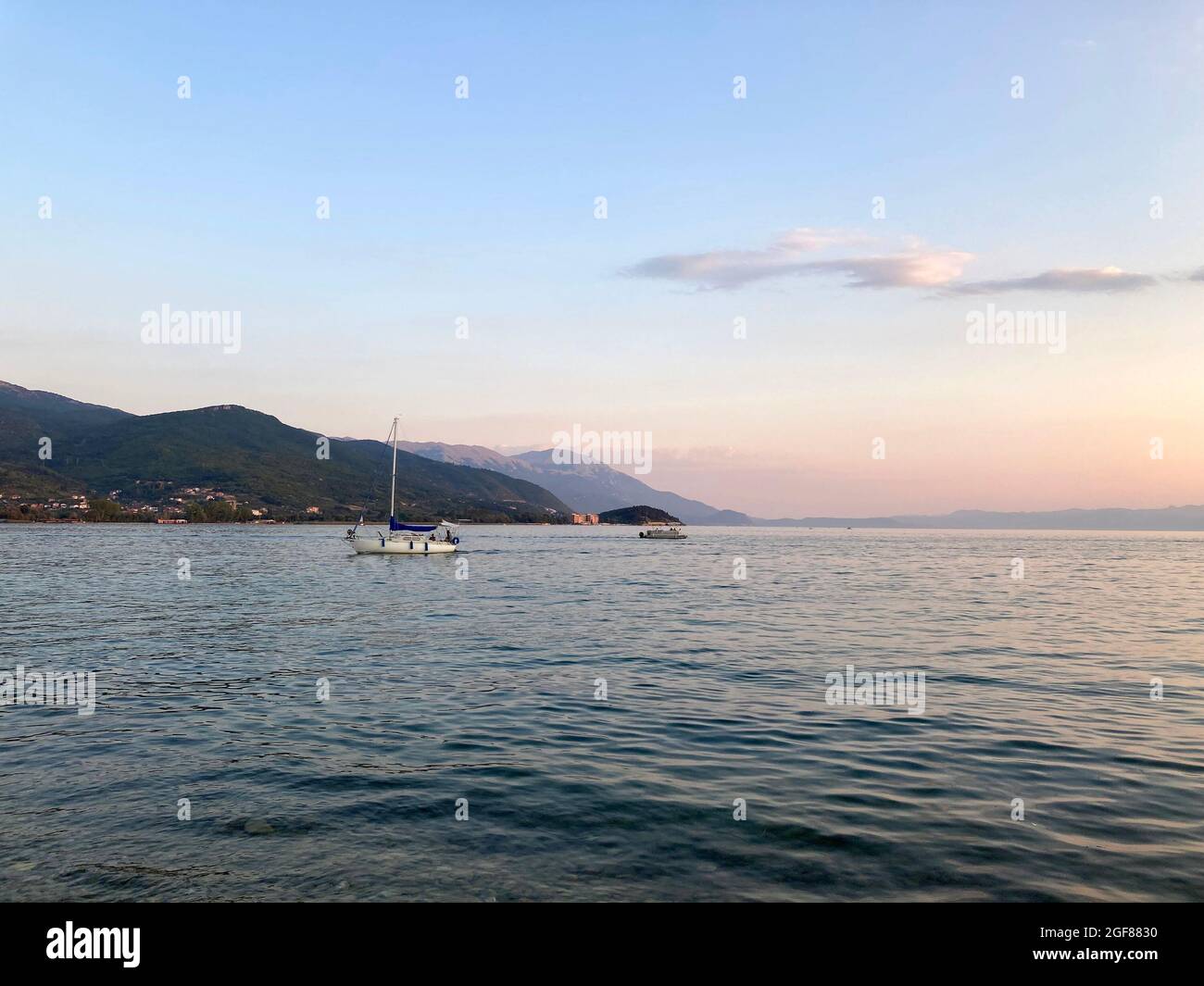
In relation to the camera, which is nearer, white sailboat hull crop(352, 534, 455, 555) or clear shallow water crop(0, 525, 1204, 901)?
clear shallow water crop(0, 525, 1204, 901)

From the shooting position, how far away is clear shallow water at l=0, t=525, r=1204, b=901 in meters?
11.5

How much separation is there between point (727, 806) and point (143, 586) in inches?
2516

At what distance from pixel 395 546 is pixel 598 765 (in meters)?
114

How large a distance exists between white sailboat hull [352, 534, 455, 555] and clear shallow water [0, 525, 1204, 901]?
272ft

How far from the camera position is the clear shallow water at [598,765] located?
11461mm

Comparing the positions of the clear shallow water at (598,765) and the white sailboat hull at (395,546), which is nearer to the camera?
the clear shallow water at (598,765)

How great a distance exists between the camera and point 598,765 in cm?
1723

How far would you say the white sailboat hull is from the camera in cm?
12550

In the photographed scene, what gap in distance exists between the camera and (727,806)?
1440 cm

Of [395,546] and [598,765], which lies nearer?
[598,765]

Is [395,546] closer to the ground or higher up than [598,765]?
higher up

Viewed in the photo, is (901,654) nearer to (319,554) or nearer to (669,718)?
(669,718)

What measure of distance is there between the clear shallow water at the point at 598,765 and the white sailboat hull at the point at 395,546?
82.9 meters

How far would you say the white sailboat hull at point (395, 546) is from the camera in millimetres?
125500
